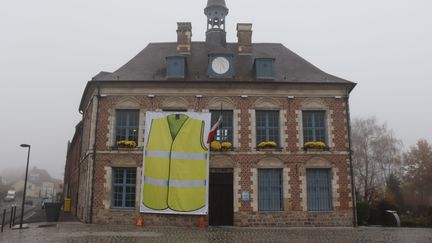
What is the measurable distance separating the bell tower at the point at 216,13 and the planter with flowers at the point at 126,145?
8.92 m

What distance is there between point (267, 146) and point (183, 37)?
25.5ft

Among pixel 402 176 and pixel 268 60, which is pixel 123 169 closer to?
pixel 268 60

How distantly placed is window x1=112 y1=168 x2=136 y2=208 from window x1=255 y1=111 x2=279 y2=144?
244 inches

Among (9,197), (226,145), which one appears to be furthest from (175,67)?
(9,197)

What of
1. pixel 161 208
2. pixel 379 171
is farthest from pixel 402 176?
pixel 161 208

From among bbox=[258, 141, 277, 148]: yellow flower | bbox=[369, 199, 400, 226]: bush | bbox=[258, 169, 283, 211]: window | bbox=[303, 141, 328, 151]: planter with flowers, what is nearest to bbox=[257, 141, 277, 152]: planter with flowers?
bbox=[258, 141, 277, 148]: yellow flower

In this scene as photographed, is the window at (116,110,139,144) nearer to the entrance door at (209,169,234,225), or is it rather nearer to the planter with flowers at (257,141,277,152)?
the entrance door at (209,169,234,225)

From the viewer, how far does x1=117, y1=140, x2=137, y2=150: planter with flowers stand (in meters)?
18.6

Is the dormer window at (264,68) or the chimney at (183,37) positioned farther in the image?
the chimney at (183,37)

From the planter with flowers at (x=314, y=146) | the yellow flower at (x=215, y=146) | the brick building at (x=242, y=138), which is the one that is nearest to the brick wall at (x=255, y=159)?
the brick building at (x=242, y=138)

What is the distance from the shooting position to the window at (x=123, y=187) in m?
18.5

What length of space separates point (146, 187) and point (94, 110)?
4577mm

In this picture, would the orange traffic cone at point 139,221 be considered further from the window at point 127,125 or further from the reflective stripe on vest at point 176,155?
the window at point 127,125

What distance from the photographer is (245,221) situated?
18.2m
